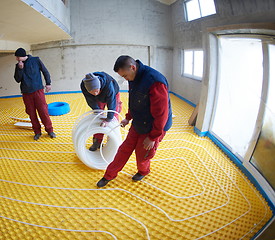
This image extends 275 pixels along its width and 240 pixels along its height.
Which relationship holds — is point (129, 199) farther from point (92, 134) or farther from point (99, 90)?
point (99, 90)

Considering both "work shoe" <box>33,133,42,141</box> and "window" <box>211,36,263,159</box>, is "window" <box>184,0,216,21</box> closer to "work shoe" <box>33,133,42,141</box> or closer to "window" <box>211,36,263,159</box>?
"window" <box>211,36,263,159</box>

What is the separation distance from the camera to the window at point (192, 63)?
6364mm

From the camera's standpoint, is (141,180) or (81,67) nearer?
(141,180)

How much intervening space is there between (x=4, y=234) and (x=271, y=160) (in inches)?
123

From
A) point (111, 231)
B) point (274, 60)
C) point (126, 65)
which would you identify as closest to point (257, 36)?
point (274, 60)

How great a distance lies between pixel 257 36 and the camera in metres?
2.30

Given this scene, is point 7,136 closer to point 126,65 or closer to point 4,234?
point 4,234

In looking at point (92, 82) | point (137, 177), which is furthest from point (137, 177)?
point (92, 82)

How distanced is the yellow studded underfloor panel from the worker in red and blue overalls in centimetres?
57

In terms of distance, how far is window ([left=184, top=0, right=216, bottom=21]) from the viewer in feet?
17.2

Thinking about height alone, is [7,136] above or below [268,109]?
below

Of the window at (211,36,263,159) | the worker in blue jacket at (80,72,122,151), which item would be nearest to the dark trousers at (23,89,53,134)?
the worker in blue jacket at (80,72,122,151)

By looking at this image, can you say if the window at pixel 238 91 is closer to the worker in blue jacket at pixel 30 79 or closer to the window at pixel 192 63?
the window at pixel 192 63

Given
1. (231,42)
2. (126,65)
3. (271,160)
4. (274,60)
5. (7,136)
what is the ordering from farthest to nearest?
(7,136)
(231,42)
(271,160)
(274,60)
(126,65)
